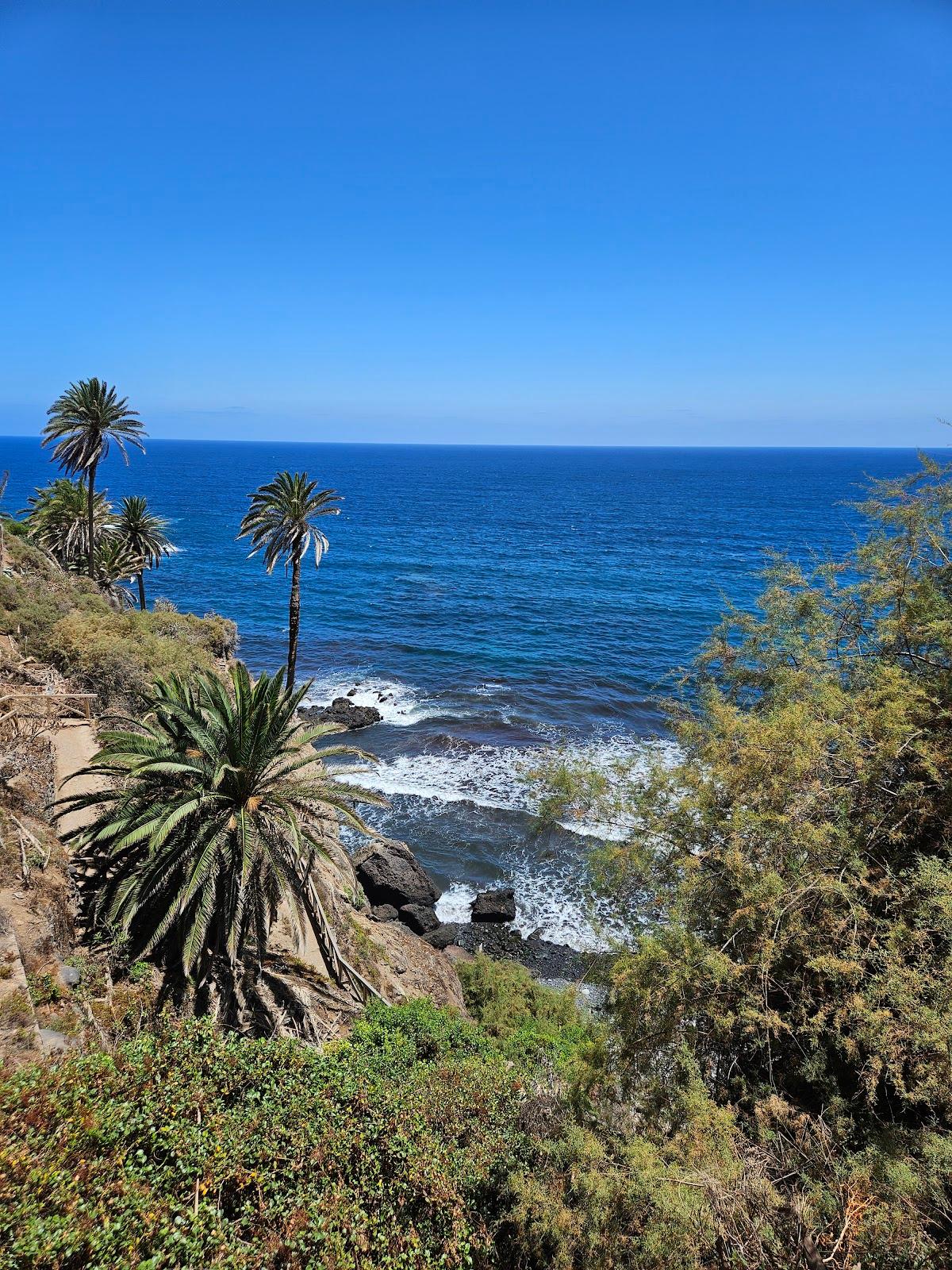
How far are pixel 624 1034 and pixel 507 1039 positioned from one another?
241 inches

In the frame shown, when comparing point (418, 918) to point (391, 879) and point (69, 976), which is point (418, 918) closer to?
point (391, 879)

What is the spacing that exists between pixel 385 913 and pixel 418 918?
48.6 inches

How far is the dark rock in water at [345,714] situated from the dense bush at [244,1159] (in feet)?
88.0

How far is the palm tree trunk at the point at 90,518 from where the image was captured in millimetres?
31953

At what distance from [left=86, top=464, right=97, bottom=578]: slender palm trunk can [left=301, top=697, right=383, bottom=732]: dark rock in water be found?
14220 mm

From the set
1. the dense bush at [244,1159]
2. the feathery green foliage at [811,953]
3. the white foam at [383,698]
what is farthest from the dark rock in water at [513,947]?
the white foam at [383,698]

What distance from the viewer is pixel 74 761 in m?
17.3

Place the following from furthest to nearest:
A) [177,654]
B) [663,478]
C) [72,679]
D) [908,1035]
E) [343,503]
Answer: [663,478]
[343,503]
[177,654]
[72,679]
[908,1035]

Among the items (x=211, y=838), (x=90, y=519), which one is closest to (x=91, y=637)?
(x=211, y=838)

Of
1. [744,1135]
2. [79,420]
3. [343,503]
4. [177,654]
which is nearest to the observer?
[744,1135]

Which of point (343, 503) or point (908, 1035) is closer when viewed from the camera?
point (908, 1035)

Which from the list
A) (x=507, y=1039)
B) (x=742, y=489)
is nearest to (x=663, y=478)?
(x=742, y=489)

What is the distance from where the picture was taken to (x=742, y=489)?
161 meters

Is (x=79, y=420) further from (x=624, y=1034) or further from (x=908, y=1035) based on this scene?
(x=908, y=1035)
